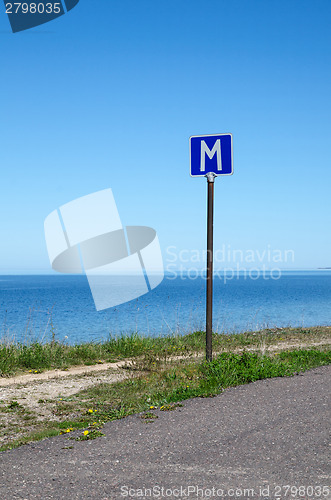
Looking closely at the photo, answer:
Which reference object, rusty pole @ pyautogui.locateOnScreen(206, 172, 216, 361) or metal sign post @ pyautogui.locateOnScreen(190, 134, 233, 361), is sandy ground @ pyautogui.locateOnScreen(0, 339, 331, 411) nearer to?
rusty pole @ pyautogui.locateOnScreen(206, 172, 216, 361)

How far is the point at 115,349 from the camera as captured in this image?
1240cm

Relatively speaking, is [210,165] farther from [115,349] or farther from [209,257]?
[115,349]

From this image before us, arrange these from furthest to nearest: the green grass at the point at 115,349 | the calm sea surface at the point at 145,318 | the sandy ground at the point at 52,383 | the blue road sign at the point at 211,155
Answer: the calm sea surface at the point at 145,318, the green grass at the point at 115,349, the blue road sign at the point at 211,155, the sandy ground at the point at 52,383

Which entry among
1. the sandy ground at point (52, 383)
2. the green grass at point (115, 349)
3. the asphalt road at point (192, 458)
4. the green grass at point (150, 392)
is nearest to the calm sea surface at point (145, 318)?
the green grass at point (115, 349)

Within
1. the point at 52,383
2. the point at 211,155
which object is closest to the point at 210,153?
the point at 211,155

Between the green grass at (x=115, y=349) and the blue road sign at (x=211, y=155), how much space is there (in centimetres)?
382

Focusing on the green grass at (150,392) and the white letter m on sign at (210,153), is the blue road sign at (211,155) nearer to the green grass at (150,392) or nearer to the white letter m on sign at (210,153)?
the white letter m on sign at (210,153)

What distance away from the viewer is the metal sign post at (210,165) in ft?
26.3

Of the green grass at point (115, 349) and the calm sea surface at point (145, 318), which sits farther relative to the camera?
the calm sea surface at point (145, 318)

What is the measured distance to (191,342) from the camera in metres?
13.4

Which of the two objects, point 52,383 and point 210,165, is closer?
point 210,165

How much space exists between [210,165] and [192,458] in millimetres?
5045

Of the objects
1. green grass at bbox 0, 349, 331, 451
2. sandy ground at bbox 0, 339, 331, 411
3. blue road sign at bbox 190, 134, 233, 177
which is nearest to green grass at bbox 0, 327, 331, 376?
sandy ground at bbox 0, 339, 331, 411

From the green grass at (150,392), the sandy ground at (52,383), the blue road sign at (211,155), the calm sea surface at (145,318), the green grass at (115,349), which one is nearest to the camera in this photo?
the green grass at (150,392)
